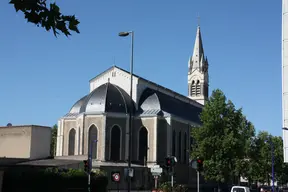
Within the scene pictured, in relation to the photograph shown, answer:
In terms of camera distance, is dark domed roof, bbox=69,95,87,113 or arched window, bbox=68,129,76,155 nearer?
arched window, bbox=68,129,76,155

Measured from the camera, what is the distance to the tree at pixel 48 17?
6.15m

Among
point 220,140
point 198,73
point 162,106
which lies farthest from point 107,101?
point 198,73

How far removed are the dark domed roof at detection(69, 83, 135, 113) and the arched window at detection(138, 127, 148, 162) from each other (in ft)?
13.3

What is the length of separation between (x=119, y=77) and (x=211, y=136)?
24.0 meters

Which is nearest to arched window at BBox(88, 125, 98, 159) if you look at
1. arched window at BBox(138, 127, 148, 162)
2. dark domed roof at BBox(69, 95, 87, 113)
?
arched window at BBox(138, 127, 148, 162)

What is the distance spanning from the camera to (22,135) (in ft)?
157

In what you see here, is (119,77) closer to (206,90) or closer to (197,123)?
(197,123)

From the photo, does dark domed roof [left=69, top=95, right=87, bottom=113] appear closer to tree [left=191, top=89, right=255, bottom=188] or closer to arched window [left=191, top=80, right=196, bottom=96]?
tree [left=191, top=89, right=255, bottom=188]

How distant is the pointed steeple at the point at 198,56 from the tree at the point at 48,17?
87.2m

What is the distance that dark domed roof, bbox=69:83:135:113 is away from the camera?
61.3m

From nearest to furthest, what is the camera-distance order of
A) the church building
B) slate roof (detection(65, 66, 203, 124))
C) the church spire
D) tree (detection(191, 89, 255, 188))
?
1. tree (detection(191, 89, 255, 188))
2. the church building
3. slate roof (detection(65, 66, 203, 124))
4. the church spire

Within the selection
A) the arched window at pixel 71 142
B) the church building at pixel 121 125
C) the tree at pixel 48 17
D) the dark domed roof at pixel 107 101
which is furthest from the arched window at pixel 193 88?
the tree at pixel 48 17

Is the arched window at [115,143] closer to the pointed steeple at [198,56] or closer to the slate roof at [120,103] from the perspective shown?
the slate roof at [120,103]

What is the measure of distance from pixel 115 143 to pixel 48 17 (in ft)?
181
